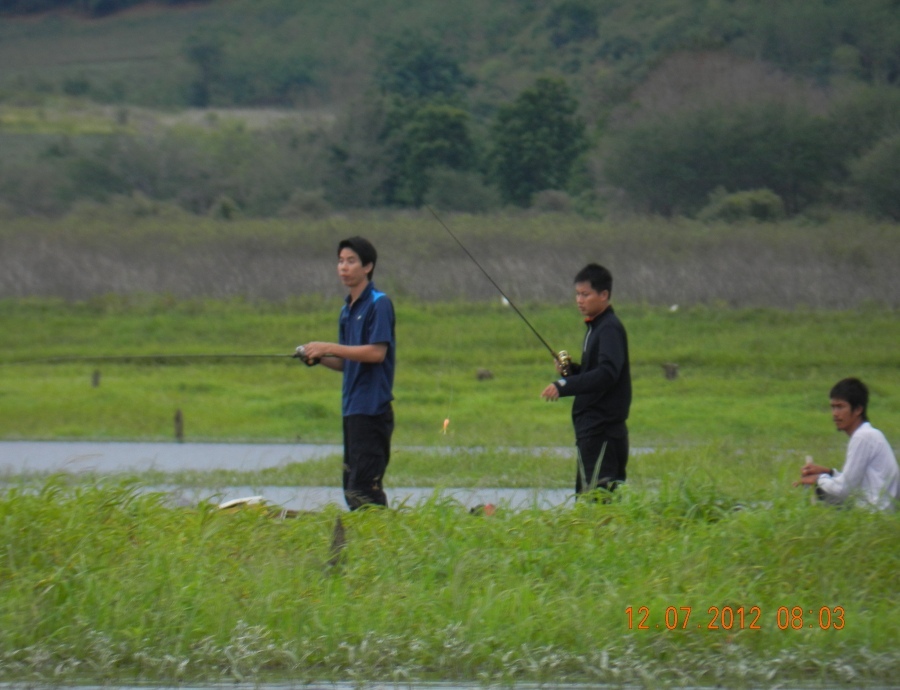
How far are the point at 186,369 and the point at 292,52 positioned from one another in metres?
40.1

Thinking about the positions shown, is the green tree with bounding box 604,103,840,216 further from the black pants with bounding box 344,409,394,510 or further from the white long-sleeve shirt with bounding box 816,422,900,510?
the black pants with bounding box 344,409,394,510

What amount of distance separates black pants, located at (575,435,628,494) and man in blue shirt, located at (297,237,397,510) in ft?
3.27

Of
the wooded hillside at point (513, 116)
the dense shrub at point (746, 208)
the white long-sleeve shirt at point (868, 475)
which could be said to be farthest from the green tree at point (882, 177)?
the white long-sleeve shirt at point (868, 475)

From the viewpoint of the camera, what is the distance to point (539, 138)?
3400 cm

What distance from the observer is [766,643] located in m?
4.25

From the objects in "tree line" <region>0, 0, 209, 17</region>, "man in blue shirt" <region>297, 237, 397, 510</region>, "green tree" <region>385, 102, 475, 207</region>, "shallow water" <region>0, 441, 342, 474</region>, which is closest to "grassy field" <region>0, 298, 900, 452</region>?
"shallow water" <region>0, 441, 342, 474</region>

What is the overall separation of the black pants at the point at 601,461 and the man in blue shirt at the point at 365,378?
997mm

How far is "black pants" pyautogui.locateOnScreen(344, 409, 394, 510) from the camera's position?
575 cm

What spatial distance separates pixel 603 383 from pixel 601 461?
0.44 m

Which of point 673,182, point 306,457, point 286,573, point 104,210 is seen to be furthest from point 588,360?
point 104,210

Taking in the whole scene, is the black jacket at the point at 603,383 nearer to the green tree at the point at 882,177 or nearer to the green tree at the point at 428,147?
the green tree at the point at 882,177

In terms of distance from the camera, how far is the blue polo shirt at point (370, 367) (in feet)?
18.9

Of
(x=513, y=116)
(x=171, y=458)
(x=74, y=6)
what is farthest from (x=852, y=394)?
(x=74, y=6)

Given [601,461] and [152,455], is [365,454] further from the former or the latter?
[152,455]
